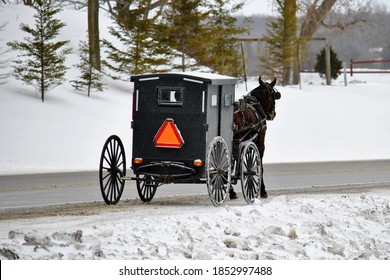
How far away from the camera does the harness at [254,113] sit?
53.4 feet

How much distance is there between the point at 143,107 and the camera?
48.1 ft

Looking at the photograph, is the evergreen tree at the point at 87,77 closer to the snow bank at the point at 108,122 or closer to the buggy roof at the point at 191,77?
the snow bank at the point at 108,122

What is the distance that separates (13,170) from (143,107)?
389 inches

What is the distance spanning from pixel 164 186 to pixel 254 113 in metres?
3.91

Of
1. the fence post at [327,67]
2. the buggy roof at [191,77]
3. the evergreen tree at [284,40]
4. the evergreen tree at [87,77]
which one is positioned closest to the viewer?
the buggy roof at [191,77]

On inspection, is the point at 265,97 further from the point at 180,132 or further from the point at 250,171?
the point at 180,132

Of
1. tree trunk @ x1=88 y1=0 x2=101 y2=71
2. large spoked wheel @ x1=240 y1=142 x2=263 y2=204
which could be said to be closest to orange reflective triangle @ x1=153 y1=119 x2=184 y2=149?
large spoked wheel @ x1=240 y1=142 x2=263 y2=204

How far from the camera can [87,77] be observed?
3095 centimetres

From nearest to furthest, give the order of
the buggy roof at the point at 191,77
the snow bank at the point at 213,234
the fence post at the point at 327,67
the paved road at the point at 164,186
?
the snow bank at the point at 213,234 < the buggy roof at the point at 191,77 < the paved road at the point at 164,186 < the fence post at the point at 327,67

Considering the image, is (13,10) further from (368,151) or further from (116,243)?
(116,243)

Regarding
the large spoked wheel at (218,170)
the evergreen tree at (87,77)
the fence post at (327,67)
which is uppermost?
the fence post at (327,67)

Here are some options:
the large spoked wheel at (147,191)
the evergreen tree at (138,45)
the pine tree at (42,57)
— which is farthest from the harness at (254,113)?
the evergreen tree at (138,45)

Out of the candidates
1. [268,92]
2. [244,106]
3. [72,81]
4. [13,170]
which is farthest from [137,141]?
[72,81]

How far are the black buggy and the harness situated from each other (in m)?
1.32
